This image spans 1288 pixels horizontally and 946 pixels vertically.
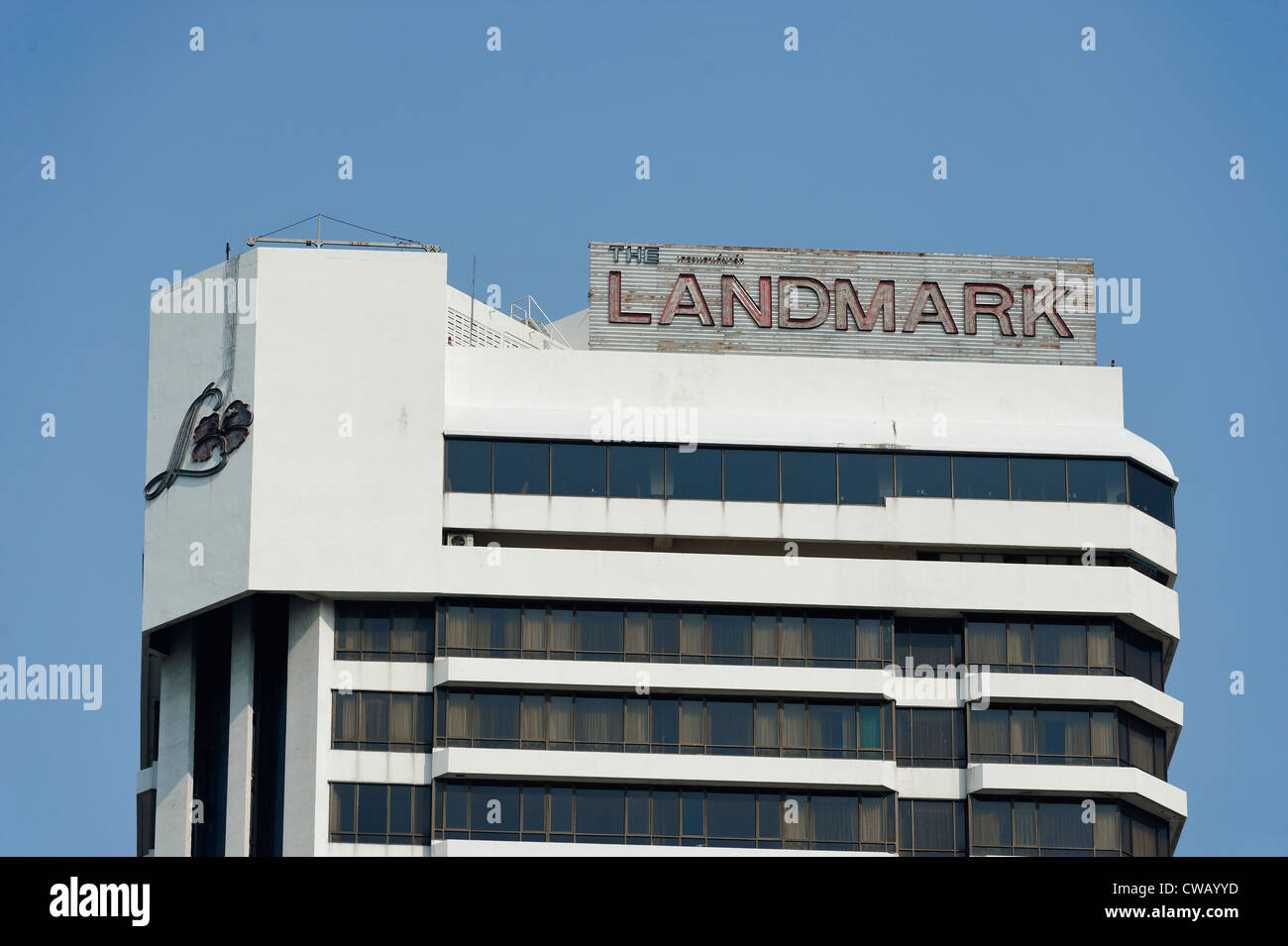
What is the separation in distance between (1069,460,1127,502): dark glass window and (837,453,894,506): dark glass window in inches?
245

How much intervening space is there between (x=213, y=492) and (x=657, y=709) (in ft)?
53.1

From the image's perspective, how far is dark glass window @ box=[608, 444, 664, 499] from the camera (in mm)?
81688

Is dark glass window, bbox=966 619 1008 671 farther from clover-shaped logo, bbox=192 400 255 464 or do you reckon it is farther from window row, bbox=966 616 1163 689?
clover-shaped logo, bbox=192 400 255 464

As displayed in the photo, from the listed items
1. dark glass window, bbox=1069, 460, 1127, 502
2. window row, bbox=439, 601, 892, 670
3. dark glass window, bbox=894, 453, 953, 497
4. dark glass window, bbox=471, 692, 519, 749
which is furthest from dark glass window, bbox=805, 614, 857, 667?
dark glass window, bbox=471, 692, 519, 749

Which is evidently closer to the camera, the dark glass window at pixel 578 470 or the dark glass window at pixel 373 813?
the dark glass window at pixel 373 813

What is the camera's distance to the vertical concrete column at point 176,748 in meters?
82.6

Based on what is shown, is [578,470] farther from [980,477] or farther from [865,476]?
[980,477]

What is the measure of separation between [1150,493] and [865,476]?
10088mm

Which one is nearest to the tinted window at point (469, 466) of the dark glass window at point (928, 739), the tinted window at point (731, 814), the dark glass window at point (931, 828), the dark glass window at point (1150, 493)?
the tinted window at point (731, 814)

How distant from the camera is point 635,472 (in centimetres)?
8188

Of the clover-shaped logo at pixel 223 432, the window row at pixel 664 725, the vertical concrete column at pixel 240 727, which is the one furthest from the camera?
the clover-shaped logo at pixel 223 432

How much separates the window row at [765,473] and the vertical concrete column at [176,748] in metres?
11.3

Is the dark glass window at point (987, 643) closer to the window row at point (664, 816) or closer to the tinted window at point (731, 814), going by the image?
the window row at point (664, 816)
